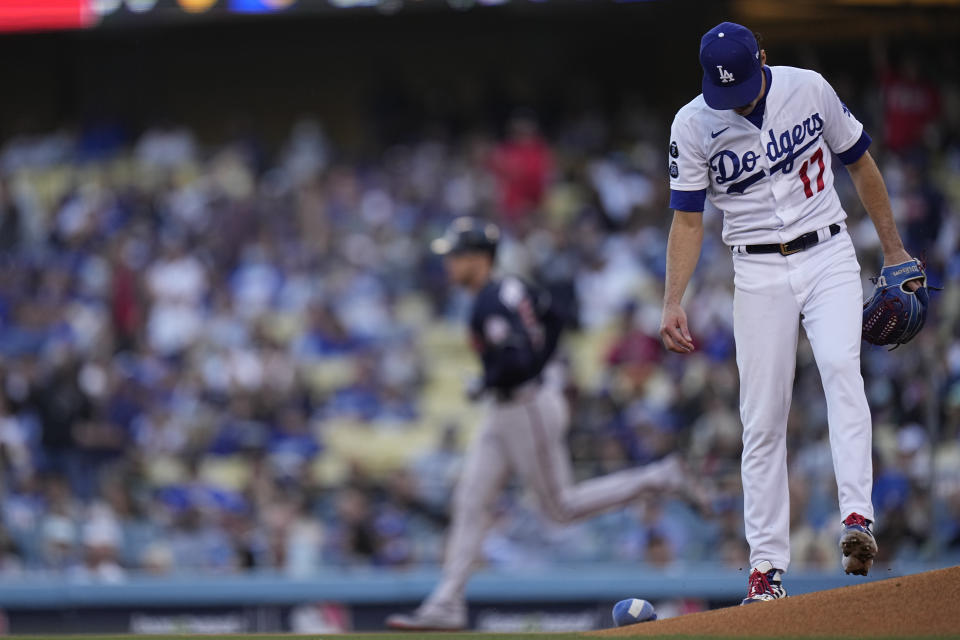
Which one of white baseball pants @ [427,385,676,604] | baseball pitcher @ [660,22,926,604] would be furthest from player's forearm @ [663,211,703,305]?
white baseball pants @ [427,385,676,604]

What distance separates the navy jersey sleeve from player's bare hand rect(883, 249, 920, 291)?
2557 millimetres

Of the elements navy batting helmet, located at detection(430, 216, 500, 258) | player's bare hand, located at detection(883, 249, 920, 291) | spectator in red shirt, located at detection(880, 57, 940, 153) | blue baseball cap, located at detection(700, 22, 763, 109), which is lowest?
player's bare hand, located at detection(883, 249, 920, 291)

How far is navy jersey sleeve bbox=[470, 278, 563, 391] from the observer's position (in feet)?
23.1

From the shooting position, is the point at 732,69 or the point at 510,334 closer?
the point at 732,69

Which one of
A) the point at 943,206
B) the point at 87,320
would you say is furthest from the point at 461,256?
the point at 87,320

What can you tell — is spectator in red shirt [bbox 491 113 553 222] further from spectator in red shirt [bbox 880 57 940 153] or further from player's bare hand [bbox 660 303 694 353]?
player's bare hand [bbox 660 303 694 353]

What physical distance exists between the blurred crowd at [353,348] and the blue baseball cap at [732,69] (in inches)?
161

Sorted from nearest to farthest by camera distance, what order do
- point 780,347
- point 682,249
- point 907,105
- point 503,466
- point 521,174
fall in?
point 780,347 < point 682,249 < point 503,466 < point 907,105 < point 521,174

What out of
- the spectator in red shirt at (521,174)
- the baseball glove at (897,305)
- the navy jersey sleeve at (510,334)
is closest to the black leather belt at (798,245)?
the baseball glove at (897,305)

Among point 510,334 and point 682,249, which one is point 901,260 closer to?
point 682,249

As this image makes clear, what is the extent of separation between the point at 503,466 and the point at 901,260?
2.93m

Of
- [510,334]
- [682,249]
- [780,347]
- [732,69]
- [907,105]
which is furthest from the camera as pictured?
[907,105]

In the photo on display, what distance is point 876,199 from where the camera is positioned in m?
4.73

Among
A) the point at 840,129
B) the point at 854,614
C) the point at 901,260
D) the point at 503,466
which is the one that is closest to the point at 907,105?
the point at 503,466
